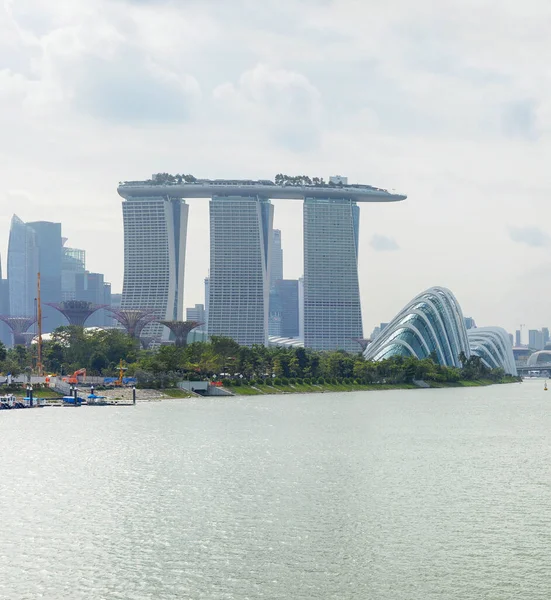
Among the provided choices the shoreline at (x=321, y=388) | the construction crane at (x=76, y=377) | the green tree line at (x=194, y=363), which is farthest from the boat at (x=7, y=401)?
the shoreline at (x=321, y=388)

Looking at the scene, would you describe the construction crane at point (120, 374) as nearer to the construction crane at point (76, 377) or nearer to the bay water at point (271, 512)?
the construction crane at point (76, 377)

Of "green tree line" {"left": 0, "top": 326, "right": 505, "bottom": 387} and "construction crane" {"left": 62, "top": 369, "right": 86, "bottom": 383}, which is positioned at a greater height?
"green tree line" {"left": 0, "top": 326, "right": 505, "bottom": 387}

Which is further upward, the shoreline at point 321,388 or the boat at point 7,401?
the shoreline at point 321,388

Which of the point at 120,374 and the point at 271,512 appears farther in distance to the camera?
the point at 120,374

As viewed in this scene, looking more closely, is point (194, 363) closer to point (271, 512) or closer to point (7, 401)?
point (7, 401)

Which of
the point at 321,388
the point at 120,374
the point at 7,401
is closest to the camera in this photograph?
the point at 7,401

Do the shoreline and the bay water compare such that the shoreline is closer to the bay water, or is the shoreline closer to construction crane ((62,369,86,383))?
construction crane ((62,369,86,383))

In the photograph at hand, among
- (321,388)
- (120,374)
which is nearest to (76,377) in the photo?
(120,374)

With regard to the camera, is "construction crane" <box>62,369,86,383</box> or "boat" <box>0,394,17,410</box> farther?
"construction crane" <box>62,369,86,383</box>

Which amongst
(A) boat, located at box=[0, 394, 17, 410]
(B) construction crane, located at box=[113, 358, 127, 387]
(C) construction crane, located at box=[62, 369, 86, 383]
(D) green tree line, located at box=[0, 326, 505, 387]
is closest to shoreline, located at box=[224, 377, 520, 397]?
(D) green tree line, located at box=[0, 326, 505, 387]

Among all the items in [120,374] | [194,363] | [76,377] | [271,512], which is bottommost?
[271,512]

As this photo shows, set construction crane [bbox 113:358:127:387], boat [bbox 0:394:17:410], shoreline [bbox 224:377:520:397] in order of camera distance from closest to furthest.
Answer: boat [bbox 0:394:17:410] → construction crane [bbox 113:358:127:387] → shoreline [bbox 224:377:520:397]

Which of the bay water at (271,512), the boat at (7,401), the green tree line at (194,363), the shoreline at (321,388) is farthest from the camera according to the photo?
the shoreline at (321,388)
